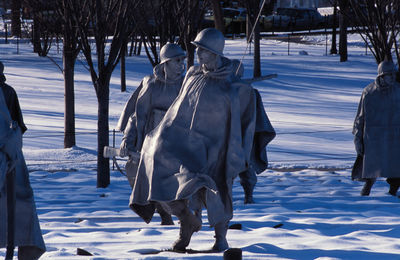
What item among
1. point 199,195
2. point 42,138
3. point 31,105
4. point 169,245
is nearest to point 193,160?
point 199,195

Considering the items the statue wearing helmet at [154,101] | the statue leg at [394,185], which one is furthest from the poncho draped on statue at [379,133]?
the statue wearing helmet at [154,101]

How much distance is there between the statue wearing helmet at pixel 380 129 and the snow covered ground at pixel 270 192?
15.9 inches

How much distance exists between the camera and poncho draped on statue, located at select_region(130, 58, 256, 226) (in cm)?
658

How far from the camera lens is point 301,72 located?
30.7m

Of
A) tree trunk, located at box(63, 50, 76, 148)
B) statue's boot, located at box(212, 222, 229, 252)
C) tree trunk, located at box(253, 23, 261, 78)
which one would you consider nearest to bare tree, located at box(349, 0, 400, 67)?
tree trunk, located at box(63, 50, 76, 148)

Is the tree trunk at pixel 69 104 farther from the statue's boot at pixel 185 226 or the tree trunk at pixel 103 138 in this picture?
the statue's boot at pixel 185 226

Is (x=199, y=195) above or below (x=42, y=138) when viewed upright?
above

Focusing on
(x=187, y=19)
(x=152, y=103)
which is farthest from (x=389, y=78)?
(x=187, y=19)

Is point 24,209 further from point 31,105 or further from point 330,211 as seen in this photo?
point 31,105

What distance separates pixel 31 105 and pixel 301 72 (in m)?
11.2

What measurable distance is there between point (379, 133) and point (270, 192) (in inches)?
69.6

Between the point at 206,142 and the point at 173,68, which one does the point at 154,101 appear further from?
the point at 206,142

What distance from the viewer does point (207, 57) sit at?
6.67 m

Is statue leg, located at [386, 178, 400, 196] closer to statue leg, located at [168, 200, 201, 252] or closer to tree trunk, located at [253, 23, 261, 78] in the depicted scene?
statue leg, located at [168, 200, 201, 252]
